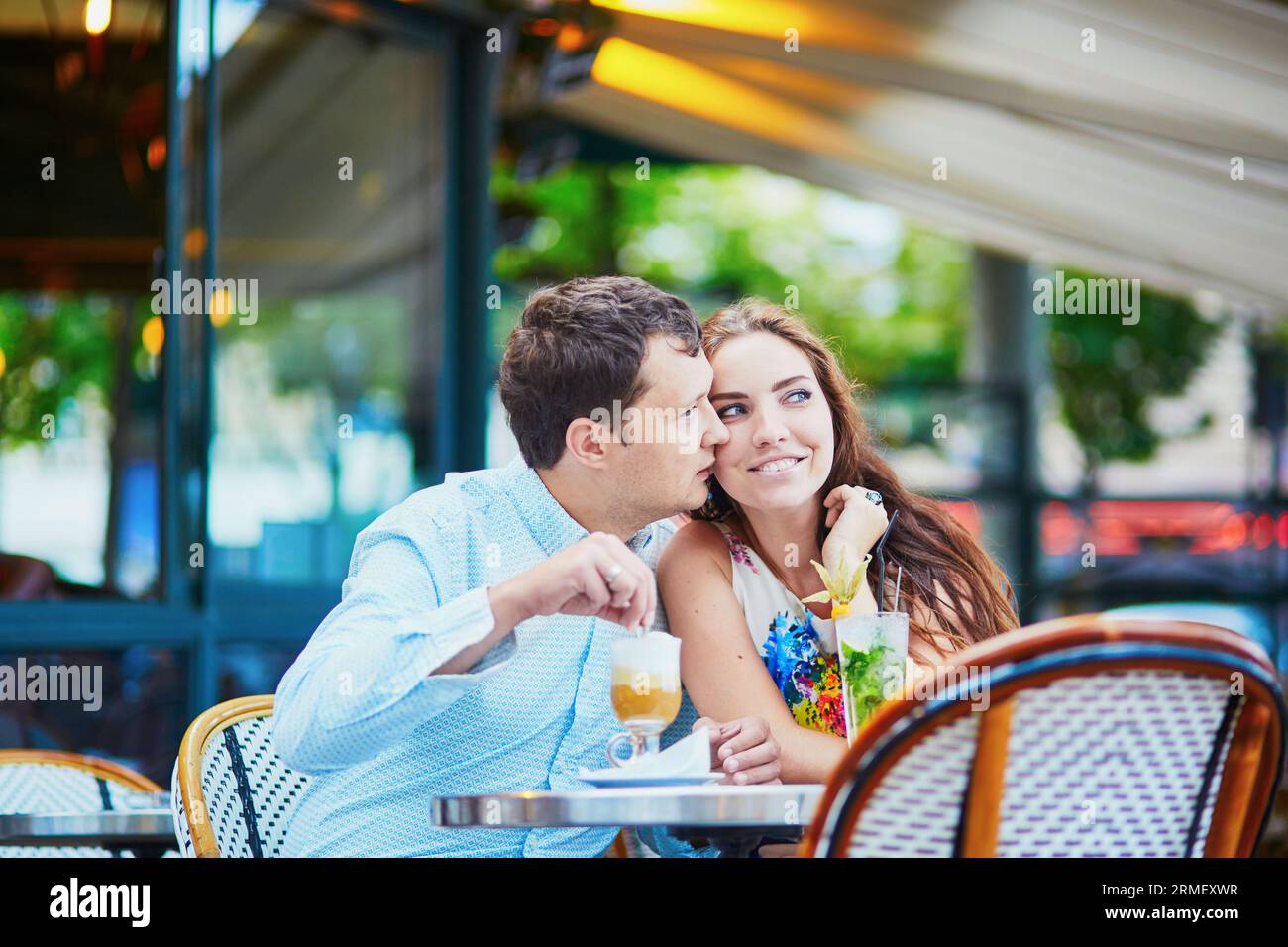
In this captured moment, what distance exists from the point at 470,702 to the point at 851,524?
2.06 feet

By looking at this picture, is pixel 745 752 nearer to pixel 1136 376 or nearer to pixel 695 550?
pixel 695 550

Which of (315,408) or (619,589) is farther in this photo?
(315,408)

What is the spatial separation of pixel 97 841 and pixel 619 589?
1033 millimetres

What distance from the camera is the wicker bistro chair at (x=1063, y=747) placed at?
4.36ft

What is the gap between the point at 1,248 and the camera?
6.38m

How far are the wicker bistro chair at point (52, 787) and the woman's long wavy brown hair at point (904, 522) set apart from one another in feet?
3.63

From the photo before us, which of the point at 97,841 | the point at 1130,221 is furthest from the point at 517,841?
the point at 1130,221

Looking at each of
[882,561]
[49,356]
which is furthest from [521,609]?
[49,356]

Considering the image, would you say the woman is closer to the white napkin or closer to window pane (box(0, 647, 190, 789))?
the white napkin

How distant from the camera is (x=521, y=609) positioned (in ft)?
5.65

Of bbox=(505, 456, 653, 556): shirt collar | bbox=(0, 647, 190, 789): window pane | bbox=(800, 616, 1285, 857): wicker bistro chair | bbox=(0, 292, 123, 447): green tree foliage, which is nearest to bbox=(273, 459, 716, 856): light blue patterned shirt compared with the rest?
bbox=(505, 456, 653, 556): shirt collar

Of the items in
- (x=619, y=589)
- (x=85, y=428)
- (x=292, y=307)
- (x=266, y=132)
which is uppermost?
(x=266, y=132)

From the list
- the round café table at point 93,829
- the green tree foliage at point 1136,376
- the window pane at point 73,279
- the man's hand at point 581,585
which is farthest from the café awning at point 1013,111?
the green tree foliage at point 1136,376
